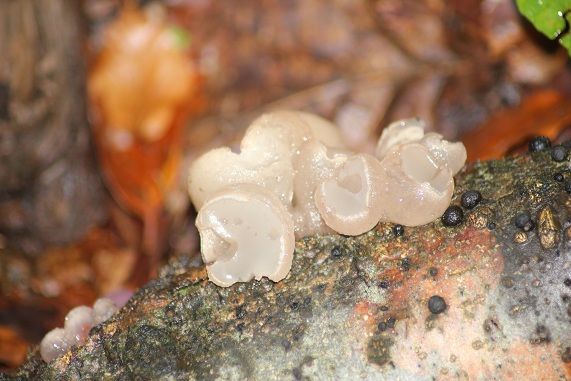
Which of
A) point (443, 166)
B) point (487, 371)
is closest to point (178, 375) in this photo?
point (487, 371)

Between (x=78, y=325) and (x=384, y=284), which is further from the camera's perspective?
(x=78, y=325)

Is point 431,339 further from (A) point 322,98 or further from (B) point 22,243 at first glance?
(B) point 22,243

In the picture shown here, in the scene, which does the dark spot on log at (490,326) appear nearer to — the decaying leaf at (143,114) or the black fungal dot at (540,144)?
the black fungal dot at (540,144)

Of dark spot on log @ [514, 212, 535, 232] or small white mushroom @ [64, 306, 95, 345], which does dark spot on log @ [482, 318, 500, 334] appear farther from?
small white mushroom @ [64, 306, 95, 345]

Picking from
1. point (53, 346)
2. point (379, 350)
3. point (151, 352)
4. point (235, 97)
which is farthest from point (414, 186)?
point (235, 97)

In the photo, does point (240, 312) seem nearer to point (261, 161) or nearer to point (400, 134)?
point (261, 161)
